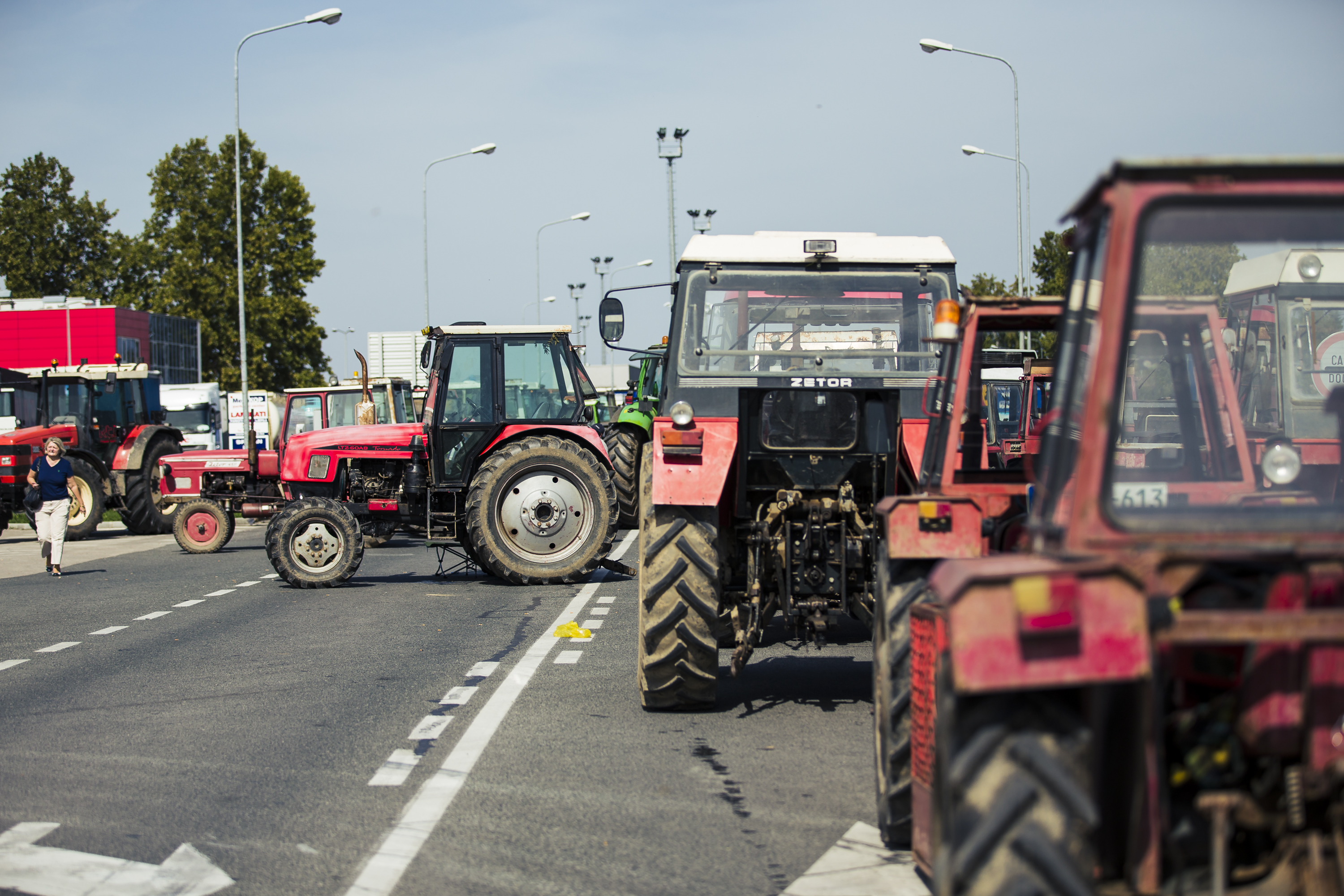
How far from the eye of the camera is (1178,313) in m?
6.43

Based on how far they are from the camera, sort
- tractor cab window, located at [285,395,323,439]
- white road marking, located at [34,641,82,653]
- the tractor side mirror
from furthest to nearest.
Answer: tractor cab window, located at [285,395,323,439], white road marking, located at [34,641,82,653], the tractor side mirror

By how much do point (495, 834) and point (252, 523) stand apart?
77.7 ft

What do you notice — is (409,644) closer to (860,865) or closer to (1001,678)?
(860,865)

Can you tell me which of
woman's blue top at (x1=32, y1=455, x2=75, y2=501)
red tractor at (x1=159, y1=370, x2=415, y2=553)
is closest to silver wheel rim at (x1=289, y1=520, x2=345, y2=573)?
red tractor at (x1=159, y1=370, x2=415, y2=553)

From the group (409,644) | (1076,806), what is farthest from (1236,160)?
(409,644)

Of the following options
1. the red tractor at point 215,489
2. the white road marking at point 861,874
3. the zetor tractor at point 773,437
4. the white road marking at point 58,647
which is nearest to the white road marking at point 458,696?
the zetor tractor at point 773,437

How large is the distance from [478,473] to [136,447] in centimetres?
1114

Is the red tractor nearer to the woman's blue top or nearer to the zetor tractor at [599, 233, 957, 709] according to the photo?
the woman's blue top

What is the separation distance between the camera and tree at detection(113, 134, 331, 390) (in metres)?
55.9

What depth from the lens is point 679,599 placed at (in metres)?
7.71

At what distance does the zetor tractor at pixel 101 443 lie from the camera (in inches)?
963

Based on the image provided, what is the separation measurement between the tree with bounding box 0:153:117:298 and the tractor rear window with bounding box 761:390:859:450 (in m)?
67.9

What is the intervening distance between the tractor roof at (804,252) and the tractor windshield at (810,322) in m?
0.08

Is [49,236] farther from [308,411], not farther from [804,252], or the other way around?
[804,252]
